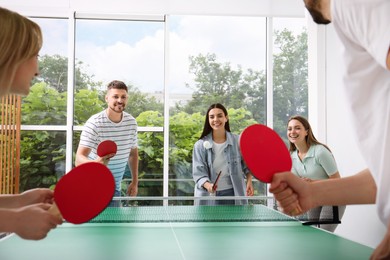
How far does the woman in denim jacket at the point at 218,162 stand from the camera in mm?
5062

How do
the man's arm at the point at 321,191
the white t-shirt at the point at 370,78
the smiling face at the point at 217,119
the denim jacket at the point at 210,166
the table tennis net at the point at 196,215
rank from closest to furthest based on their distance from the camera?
the white t-shirt at the point at 370,78, the man's arm at the point at 321,191, the table tennis net at the point at 196,215, the denim jacket at the point at 210,166, the smiling face at the point at 217,119

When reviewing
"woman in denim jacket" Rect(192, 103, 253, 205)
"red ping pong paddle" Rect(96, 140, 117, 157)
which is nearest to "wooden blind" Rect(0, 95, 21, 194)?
"woman in denim jacket" Rect(192, 103, 253, 205)

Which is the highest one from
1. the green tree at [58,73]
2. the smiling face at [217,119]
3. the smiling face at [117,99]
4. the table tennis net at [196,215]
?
the green tree at [58,73]

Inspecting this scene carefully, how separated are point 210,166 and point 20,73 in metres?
3.47

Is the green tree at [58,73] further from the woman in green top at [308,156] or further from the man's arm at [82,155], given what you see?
the woman in green top at [308,156]

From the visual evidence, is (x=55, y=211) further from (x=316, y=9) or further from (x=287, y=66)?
(x=287, y=66)

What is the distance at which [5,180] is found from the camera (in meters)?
6.93

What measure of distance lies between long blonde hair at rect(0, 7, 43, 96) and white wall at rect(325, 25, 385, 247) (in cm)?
368

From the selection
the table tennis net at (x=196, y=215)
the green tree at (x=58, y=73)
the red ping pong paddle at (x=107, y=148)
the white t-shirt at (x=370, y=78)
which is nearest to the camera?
the white t-shirt at (x=370, y=78)

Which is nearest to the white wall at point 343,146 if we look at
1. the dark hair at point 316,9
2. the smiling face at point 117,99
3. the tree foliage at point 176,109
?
the tree foliage at point 176,109

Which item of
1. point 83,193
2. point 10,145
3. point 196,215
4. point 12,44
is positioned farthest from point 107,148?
point 10,145

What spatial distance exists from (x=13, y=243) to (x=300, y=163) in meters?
3.12

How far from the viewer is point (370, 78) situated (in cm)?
146

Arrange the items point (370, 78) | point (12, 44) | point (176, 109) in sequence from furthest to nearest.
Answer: point (176, 109) < point (12, 44) < point (370, 78)
